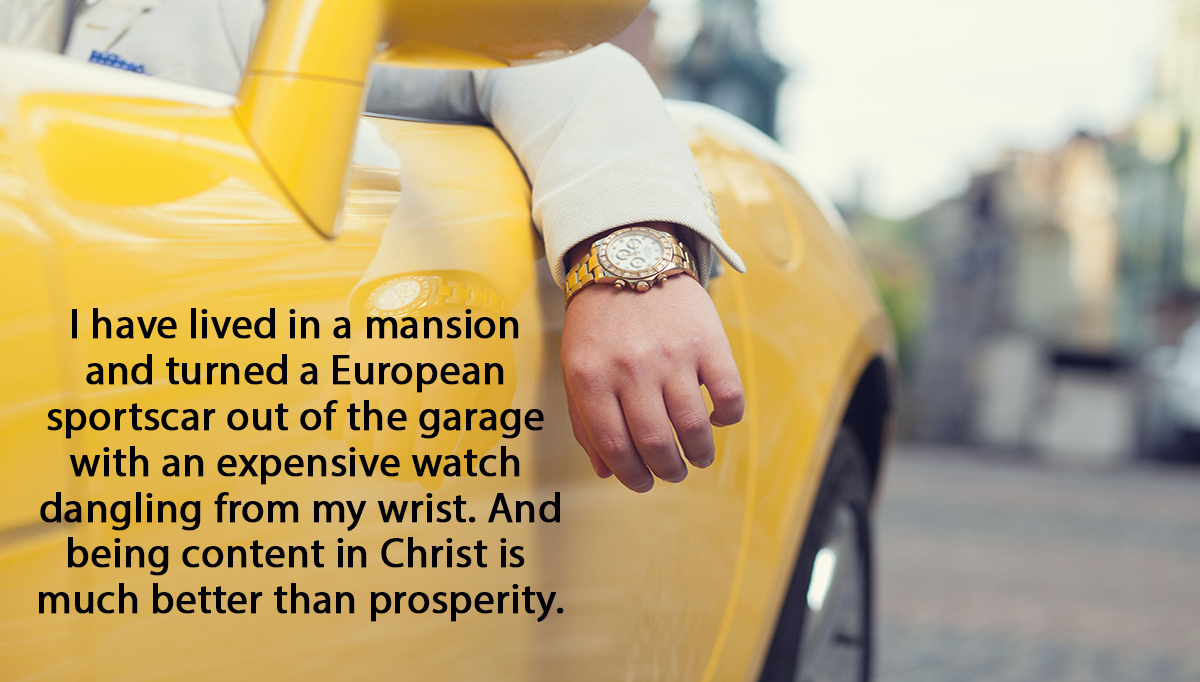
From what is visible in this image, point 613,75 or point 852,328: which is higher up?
point 613,75

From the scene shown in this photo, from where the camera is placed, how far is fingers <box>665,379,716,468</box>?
989 mm

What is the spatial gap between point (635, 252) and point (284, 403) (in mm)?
345

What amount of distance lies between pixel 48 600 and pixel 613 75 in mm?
749

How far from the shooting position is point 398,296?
37.9 inches

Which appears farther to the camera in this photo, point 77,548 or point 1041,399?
point 1041,399

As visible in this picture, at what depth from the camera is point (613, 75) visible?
4.00 ft

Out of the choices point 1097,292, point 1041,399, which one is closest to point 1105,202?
point 1097,292

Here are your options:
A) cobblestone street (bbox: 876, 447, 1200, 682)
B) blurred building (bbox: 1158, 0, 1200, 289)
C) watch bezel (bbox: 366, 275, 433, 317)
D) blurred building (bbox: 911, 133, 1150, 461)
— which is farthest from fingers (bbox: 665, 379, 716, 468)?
blurred building (bbox: 1158, 0, 1200, 289)

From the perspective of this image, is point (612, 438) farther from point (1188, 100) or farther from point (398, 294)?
point (1188, 100)

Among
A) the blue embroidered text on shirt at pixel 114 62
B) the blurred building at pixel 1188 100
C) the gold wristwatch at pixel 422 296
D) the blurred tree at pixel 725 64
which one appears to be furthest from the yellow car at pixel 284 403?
the blurred building at pixel 1188 100

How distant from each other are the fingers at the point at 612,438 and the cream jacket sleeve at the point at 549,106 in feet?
0.45

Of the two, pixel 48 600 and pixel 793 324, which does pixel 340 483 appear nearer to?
pixel 48 600

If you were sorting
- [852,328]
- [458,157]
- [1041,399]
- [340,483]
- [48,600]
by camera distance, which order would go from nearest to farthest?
[48,600]
[340,483]
[458,157]
[852,328]
[1041,399]

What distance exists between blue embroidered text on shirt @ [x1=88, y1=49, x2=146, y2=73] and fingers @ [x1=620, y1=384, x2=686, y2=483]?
70 cm
